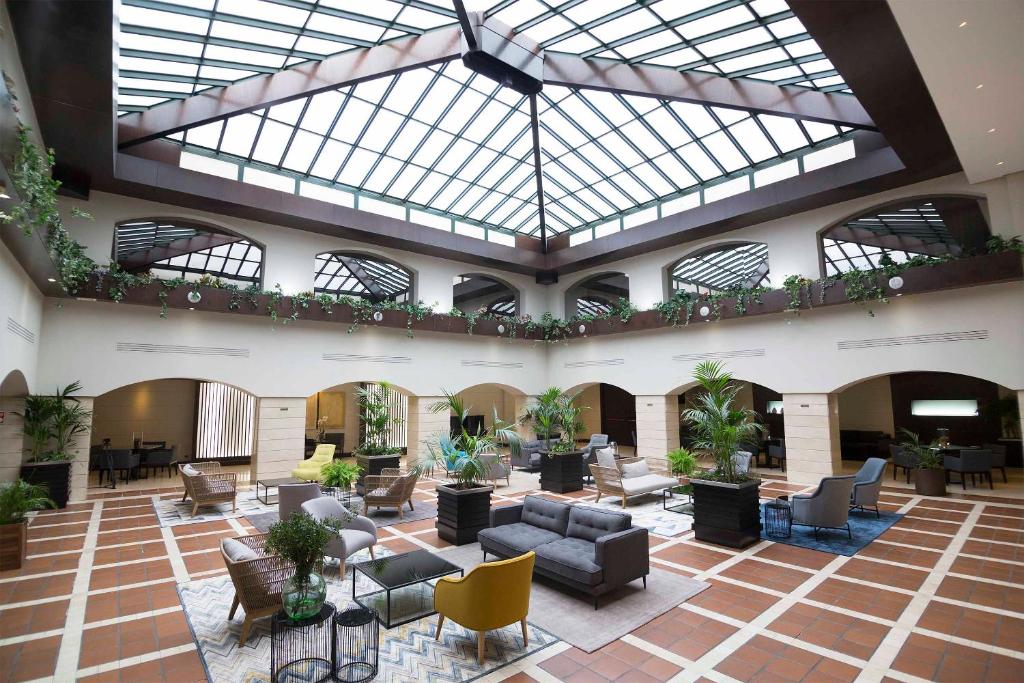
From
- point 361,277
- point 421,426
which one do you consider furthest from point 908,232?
point 361,277

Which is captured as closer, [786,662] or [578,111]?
[786,662]

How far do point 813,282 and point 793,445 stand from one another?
159 inches

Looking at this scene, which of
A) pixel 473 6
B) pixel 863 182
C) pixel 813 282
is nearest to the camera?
pixel 473 6

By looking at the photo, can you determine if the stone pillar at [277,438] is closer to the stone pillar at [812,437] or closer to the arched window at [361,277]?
the arched window at [361,277]

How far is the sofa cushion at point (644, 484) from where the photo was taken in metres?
9.86

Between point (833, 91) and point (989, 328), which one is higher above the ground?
point (833, 91)

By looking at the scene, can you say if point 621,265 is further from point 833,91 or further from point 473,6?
point 473,6

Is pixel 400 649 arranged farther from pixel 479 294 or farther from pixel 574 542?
pixel 479 294

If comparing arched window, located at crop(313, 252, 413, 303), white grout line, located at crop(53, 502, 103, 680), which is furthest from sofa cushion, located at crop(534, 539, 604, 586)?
arched window, located at crop(313, 252, 413, 303)

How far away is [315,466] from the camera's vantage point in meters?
11.4

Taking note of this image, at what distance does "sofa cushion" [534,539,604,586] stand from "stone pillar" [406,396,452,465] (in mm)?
9434

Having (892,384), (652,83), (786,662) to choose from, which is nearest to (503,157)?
(652,83)

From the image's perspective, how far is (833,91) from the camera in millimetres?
9555

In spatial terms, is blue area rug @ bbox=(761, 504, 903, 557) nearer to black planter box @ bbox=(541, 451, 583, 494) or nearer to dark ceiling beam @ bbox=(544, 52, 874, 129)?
black planter box @ bbox=(541, 451, 583, 494)
